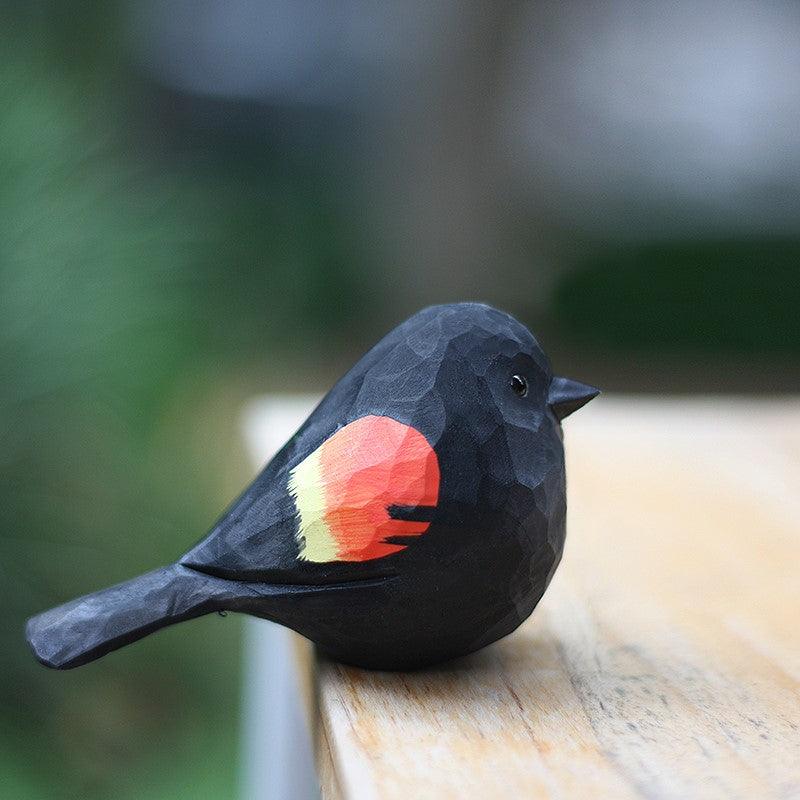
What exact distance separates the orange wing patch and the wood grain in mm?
110

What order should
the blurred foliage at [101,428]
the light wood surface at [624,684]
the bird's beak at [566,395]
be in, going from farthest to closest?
A: the blurred foliage at [101,428] → the bird's beak at [566,395] → the light wood surface at [624,684]

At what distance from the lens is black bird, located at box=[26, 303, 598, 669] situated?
0.70 m

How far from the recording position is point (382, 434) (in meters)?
0.72

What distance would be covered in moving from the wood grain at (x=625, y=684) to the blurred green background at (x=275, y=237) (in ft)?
2.48

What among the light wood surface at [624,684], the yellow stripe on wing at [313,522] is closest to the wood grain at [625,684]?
the light wood surface at [624,684]

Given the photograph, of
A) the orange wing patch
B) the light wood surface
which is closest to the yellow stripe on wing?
the orange wing patch

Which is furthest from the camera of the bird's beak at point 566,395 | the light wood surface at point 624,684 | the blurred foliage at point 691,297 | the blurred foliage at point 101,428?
the blurred foliage at point 691,297

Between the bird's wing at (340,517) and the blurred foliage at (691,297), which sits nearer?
the bird's wing at (340,517)

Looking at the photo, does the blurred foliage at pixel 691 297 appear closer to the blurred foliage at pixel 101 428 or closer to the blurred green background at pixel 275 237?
the blurred green background at pixel 275 237

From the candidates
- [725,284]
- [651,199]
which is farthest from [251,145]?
[725,284]

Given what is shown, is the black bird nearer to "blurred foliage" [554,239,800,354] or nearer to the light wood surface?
the light wood surface

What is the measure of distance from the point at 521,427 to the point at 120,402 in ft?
3.63

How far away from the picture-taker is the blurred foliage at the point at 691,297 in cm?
434

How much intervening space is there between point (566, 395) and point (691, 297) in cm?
375
